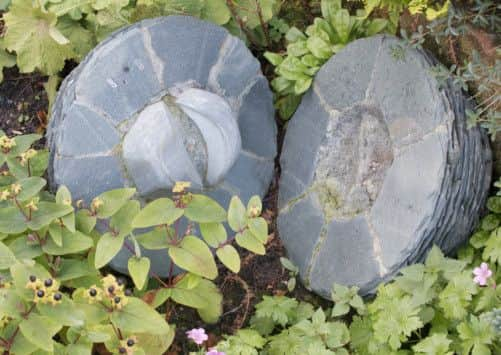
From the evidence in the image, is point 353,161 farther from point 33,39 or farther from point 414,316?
point 33,39

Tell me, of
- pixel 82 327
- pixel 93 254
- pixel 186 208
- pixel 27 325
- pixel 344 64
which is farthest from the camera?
pixel 344 64

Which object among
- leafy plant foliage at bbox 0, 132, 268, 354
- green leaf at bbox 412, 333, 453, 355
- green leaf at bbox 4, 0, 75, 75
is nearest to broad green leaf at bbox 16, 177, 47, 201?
leafy plant foliage at bbox 0, 132, 268, 354

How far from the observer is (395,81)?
283 centimetres

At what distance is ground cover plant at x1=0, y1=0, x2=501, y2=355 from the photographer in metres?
2.29

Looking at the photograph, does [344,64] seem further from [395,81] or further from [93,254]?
[93,254]

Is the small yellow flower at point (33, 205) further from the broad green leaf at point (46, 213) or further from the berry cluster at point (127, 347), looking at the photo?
the berry cluster at point (127, 347)

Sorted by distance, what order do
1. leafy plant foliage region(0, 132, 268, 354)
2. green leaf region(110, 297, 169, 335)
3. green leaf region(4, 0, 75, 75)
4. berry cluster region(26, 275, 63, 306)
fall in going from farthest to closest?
green leaf region(4, 0, 75, 75) < green leaf region(110, 297, 169, 335) < leafy plant foliage region(0, 132, 268, 354) < berry cluster region(26, 275, 63, 306)

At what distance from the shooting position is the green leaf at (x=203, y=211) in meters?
2.48

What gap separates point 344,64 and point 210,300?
110 cm

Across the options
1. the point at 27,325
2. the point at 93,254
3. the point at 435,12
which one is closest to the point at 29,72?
the point at 93,254

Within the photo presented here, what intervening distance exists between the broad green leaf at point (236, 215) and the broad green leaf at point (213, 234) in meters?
0.08

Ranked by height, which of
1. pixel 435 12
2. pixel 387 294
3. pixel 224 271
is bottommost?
pixel 224 271

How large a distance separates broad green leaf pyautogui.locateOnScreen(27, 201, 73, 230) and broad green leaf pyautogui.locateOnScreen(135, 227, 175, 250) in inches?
10.5

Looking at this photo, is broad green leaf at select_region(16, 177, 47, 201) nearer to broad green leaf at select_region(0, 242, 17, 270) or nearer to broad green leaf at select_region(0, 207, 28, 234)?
broad green leaf at select_region(0, 207, 28, 234)
